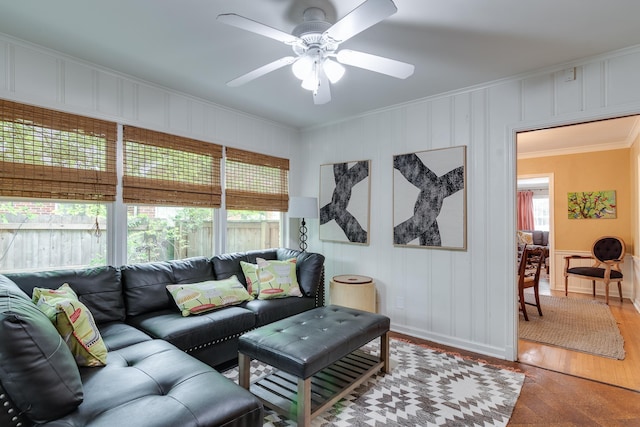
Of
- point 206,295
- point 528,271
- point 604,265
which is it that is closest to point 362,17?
point 206,295

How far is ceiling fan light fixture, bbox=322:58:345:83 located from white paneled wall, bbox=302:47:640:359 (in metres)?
1.65

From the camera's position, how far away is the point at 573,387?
2330 millimetres

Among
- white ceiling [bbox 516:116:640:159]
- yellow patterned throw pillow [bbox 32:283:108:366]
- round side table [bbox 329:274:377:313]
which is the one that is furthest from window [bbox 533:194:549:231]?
yellow patterned throw pillow [bbox 32:283:108:366]

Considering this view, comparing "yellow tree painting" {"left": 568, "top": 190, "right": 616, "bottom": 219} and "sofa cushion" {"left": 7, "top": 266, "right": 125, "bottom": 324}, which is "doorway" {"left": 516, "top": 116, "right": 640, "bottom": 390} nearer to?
"yellow tree painting" {"left": 568, "top": 190, "right": 616, "bottom": 219}

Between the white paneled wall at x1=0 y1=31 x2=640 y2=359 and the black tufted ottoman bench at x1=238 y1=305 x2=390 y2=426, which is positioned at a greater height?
the white paneled wall at x1=0 y1=31 x2=640 y2=359

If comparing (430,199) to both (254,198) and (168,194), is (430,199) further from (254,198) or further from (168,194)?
(168,194)

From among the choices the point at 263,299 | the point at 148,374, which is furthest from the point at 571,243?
the point at 148,374

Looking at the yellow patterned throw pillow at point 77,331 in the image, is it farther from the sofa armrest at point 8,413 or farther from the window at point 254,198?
the window at point 254,198

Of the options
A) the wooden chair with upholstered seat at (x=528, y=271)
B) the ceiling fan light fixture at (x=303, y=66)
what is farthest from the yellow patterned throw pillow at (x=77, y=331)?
the wooden chair with upholstered seat at (x=528, y=271)

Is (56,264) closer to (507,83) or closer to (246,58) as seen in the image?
(246,58)

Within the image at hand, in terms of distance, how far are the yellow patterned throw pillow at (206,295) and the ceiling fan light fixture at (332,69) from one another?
6.43ft

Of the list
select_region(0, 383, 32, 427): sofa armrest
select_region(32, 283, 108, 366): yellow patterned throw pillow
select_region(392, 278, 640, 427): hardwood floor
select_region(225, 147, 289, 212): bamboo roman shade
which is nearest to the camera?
select_region(0, 383, 32, 427): sofa armrest

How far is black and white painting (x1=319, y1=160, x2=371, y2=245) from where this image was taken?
378cm

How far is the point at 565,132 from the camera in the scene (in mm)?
4461
